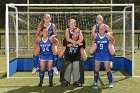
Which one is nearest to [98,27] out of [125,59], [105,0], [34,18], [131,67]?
[131,67]

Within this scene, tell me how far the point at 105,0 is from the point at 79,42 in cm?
3930

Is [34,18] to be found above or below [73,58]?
above

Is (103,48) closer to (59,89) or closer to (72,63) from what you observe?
(72,63)

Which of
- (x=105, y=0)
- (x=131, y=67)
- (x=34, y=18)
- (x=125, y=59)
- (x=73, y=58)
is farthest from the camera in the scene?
(x=105, y=0)

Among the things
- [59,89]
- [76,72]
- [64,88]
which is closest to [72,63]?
[76,72]

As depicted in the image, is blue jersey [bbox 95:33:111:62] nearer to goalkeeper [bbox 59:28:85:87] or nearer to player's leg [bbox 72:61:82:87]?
goalkeeper [bbox 59:28:85:87]

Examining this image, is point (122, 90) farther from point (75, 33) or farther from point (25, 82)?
point (25, 82)

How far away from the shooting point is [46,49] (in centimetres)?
974

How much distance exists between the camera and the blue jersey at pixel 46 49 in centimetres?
976

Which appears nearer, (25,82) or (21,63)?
(25,82)

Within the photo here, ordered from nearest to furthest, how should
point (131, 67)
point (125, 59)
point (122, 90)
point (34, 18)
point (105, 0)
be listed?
point (122, 90) → point (131, 67) → point (125, 59) → point (34, 18) → point (105, 0)

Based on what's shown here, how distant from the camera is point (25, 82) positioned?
1062 cm

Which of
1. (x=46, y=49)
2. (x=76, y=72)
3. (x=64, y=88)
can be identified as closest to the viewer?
(x=64, y=88)

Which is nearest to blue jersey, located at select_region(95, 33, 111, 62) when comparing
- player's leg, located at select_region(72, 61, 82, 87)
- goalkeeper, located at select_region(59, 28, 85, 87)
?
goalkeeper, located at select_region(59, 28, 85, 87)
